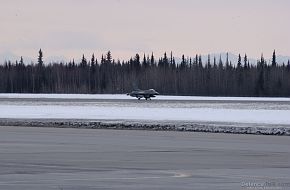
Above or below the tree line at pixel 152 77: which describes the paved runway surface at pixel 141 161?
below

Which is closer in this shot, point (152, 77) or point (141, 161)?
point (141, 161)

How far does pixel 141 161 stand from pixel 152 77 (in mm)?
140255

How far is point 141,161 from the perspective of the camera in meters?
16.1

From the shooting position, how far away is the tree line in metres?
150

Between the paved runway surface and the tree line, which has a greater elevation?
the tree line

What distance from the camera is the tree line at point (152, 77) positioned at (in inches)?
5901

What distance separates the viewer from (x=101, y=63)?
180 meters

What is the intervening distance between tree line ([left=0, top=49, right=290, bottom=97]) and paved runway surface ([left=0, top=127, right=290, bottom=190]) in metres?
120

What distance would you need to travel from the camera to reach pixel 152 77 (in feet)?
513

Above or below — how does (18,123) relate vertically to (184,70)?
below

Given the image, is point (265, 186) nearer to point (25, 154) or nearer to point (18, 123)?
point (25, 154)

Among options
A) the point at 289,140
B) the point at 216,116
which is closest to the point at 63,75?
the point at 216,116

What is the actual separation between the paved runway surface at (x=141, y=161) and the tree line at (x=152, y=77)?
393ft

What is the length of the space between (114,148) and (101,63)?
528 ft
